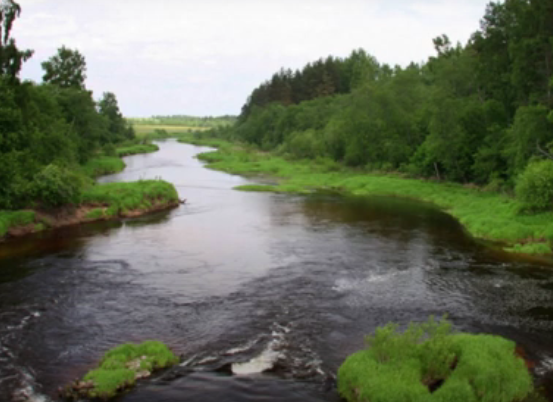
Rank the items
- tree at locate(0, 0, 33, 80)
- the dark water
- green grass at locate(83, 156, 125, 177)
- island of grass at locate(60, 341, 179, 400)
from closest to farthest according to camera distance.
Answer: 1. island of grass at locate(60, 341, 179, 400)
2. the dark water
3. tree at locate(0, 0, 33, 80)
4. green grass at locate(83, 156, 125, 177)

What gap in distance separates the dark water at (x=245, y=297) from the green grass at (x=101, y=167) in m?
40.8

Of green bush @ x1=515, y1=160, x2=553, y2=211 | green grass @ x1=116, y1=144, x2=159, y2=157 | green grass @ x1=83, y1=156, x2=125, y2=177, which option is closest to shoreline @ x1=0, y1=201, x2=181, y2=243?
green grass @ x1=83, y1=156, x2=125, y2=177

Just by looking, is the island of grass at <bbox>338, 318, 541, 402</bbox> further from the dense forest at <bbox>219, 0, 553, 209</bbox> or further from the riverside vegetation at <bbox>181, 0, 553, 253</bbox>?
the dense forest at <bbox>219, 0, 553, 209</bbox>

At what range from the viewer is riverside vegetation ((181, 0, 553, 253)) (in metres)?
43.4

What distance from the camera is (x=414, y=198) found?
63156 millimetres

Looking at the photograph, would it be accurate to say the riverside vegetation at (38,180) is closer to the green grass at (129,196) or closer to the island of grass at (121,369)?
the green grass at (129,196)

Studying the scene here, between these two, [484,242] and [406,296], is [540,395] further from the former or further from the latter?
[484,242]

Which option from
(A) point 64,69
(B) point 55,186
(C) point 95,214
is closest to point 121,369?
(B) point 55,186

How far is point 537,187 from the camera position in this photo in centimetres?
4112

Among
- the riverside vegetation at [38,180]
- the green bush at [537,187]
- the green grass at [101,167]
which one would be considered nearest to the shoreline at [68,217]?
the riverside vegetation at [38,180]

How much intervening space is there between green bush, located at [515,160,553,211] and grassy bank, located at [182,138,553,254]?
3.17 ft

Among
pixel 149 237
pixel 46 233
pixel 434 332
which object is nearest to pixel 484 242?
pixel 434 332

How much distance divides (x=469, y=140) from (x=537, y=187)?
951 inches

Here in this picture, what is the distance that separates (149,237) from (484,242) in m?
25.6
